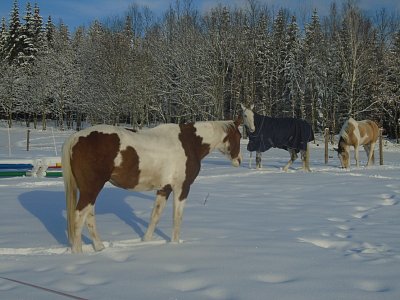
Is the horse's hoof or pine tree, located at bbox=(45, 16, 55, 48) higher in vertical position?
pine tree, located at bbox=(45, 16, 55, 48)

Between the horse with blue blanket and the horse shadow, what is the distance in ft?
18.1

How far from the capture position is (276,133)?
545 inches

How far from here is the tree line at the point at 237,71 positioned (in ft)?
117

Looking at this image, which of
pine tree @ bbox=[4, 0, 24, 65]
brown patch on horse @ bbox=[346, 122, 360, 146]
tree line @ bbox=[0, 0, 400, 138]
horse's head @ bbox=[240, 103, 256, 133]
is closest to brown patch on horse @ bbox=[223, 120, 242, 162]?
horse's head @ bbox=[240, 103, 256, 133]

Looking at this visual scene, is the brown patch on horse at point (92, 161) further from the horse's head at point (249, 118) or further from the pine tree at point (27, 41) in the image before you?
the pine tree at point (27, 41)

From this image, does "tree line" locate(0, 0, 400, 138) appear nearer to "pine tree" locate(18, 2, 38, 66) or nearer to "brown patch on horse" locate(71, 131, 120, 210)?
"pine tree" locate(18, 2, 38, 66)

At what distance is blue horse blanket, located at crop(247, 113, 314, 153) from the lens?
1365 cm

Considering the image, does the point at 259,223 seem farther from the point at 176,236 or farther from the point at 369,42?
the point at 369,42

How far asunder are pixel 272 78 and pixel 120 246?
35.9 meters

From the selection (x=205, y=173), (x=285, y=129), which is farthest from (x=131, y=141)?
(x=285, y=129)

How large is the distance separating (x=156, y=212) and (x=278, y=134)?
9.14 meters

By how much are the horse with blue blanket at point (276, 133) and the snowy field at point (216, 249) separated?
452 centimetres

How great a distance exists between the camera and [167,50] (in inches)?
1528

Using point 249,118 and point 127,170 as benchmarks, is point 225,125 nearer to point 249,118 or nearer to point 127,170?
point 127,170
